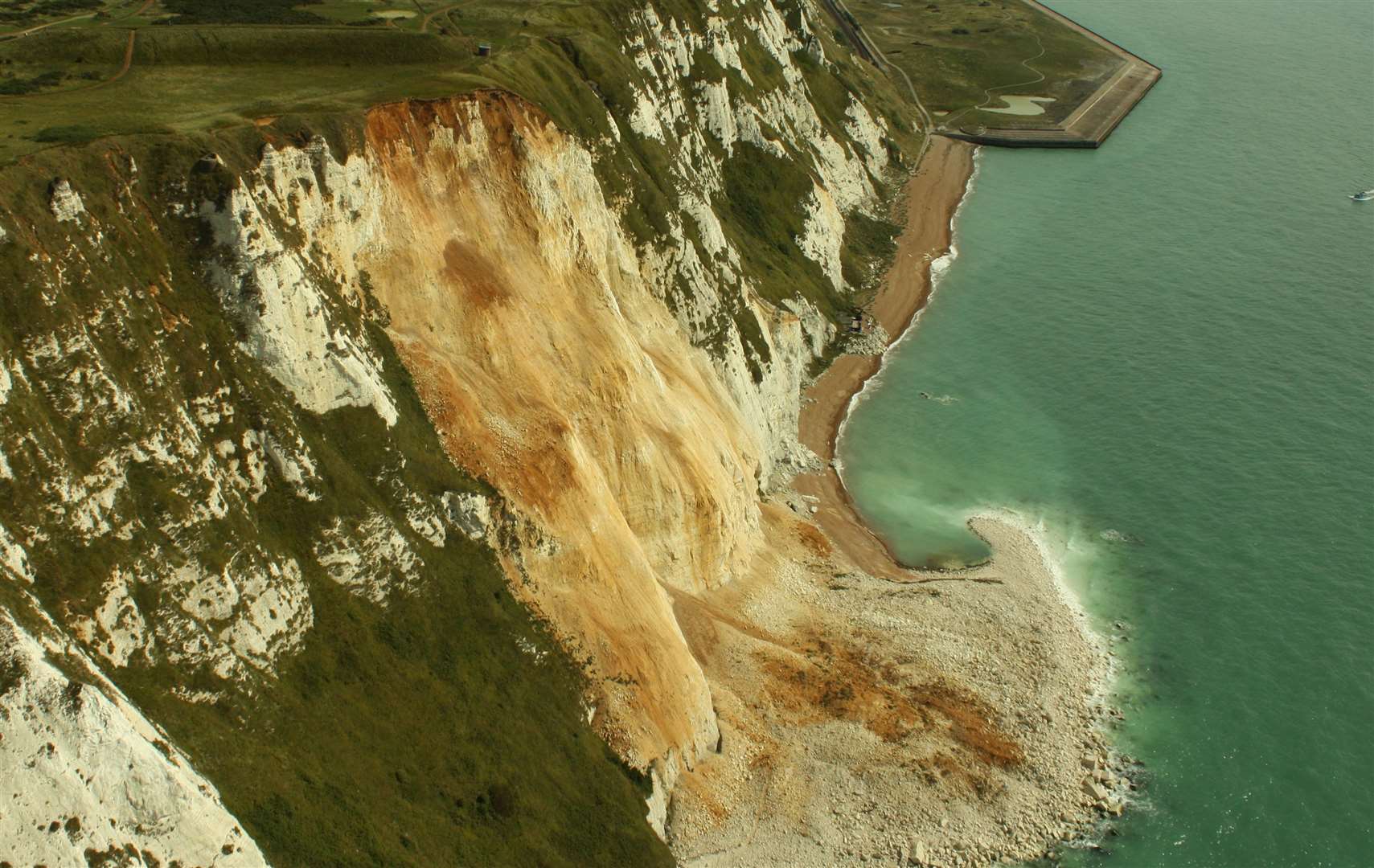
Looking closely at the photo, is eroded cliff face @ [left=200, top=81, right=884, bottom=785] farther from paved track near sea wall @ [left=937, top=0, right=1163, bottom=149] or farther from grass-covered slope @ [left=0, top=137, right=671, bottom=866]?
paved track near sea wall @ [left=937, top=0, right=1163, bottom=149]

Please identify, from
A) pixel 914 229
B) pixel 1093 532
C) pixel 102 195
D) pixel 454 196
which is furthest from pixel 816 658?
pixel 914 229

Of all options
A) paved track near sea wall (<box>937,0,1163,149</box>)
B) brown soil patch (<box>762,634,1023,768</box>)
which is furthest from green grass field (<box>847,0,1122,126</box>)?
brown soil patch (<box>762,634,1023,768</box>)

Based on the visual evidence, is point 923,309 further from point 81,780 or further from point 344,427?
point 81,780

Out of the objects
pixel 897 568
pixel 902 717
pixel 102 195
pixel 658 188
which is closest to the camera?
pixel 102 195

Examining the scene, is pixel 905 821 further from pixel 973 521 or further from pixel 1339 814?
pixel 973 521

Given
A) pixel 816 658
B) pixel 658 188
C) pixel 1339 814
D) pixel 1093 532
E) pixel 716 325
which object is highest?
pixel 658 188
